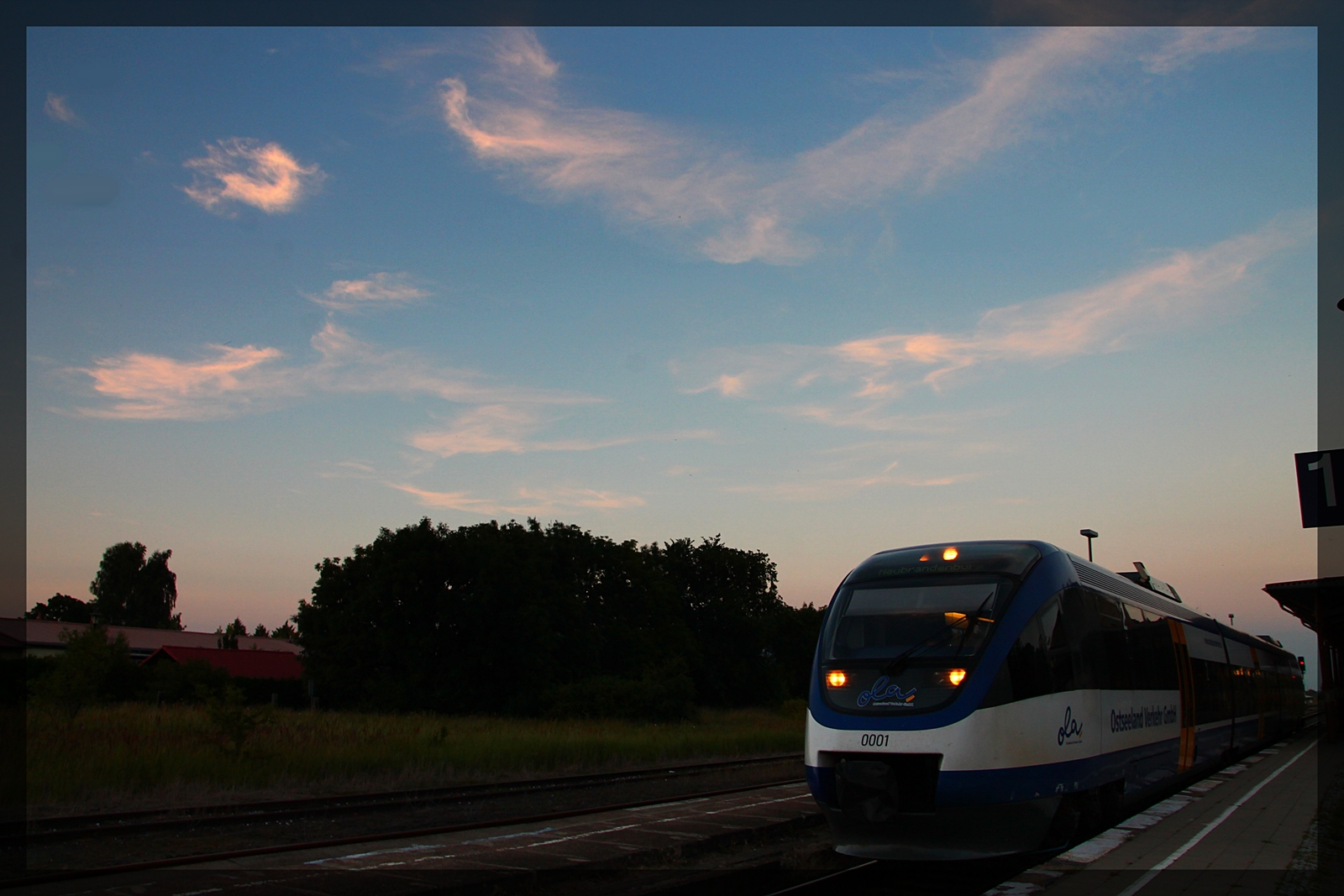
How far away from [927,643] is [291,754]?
15.7m

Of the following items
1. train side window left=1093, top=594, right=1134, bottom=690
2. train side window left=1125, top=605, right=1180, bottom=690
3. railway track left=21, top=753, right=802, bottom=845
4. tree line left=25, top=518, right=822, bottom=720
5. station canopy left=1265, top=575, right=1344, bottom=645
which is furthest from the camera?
tree line left=25, top=518, right=822, bottom=720

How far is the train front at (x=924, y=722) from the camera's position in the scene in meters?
9.31

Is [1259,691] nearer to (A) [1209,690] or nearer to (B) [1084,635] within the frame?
(A) [1209,690]

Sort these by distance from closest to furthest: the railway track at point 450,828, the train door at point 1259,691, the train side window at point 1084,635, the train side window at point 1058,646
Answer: the railway track at point 450,828, the train side window at point 1058,646, the train side window at point 1084,635, the train door at point 1259,691

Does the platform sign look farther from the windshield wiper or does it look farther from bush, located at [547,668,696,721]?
bush, located at [547,668,696,721]

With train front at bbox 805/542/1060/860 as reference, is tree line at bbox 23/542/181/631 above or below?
above

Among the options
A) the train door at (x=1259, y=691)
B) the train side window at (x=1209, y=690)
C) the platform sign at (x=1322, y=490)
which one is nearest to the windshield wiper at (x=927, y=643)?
the platform sign at (x=1322, y=490)

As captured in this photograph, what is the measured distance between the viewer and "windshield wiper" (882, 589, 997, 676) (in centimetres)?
998

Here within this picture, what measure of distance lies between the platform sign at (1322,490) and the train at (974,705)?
261 cm

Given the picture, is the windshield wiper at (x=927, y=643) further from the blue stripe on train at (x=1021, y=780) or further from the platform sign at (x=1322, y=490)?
the platform sign at (x=1322, y=490)

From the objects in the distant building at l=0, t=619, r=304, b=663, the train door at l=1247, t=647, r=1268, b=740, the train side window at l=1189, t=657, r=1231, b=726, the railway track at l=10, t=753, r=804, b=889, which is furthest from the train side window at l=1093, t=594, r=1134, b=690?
the distant building at l=0, t=619, r=304, b=663

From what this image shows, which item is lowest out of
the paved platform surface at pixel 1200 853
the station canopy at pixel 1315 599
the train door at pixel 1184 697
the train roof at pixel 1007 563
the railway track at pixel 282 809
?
the railway track at pixel 282 809

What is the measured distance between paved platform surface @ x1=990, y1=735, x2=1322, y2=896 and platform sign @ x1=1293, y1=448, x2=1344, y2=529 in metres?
3.19

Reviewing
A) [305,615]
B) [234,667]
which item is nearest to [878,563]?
[305,615]
